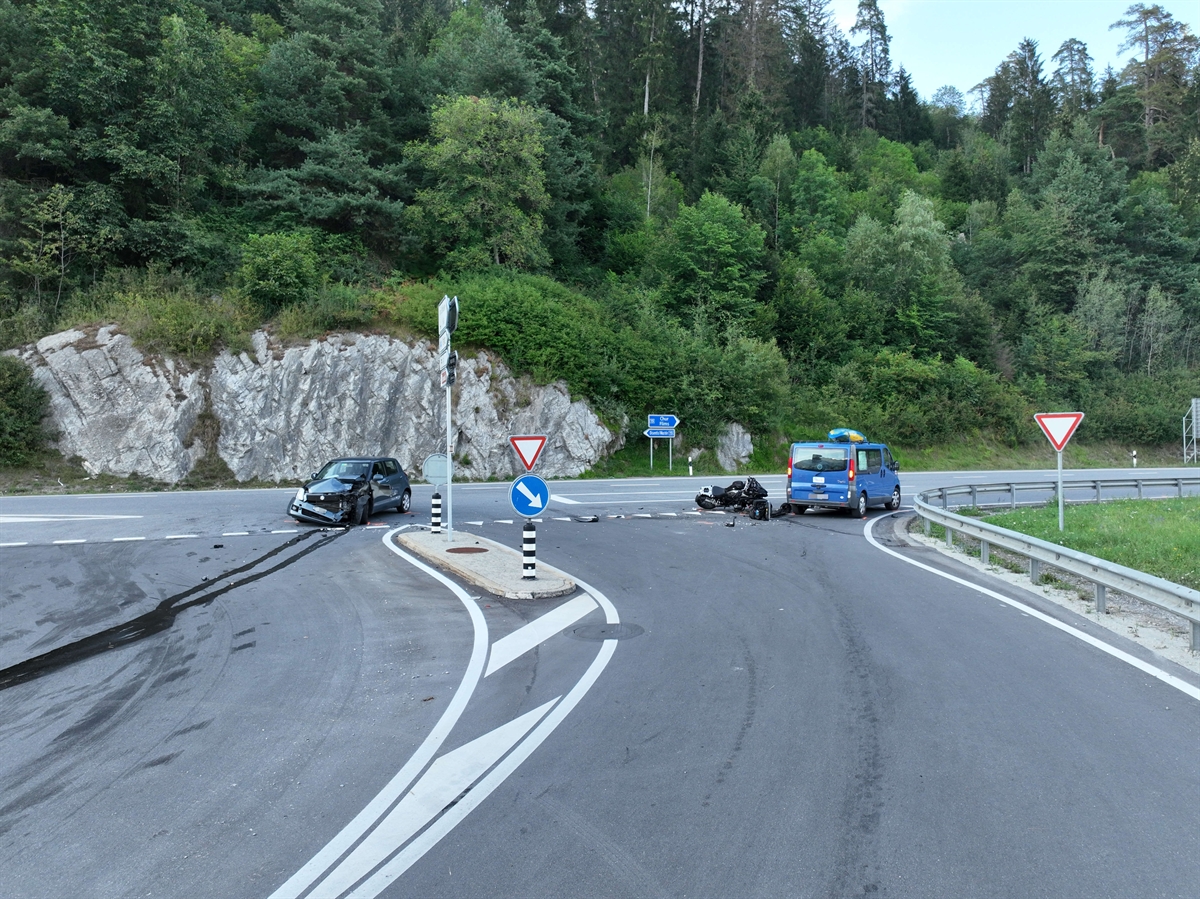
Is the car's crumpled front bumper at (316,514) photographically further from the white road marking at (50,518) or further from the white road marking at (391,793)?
the white road marking at (391,793)

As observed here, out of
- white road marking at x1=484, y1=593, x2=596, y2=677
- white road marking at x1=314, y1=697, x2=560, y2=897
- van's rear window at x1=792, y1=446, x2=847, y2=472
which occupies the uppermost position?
van's rear window at x1=792, y1=446, x2=847, y2=472

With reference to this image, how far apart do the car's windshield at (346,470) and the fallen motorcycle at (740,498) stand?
9.22 meters

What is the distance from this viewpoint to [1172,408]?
180 ft

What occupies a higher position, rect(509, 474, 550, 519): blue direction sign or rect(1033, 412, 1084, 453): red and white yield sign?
rect(1033, 412, 1084, 453): red and white yield sign

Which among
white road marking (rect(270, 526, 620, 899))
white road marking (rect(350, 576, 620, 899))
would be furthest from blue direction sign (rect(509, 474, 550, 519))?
white road marking (rect(270, 526, 620, 899))

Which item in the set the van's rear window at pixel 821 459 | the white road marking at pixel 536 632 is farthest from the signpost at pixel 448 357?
the van's rear window at pixel 821 459

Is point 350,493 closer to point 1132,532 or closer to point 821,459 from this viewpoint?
point 821,459

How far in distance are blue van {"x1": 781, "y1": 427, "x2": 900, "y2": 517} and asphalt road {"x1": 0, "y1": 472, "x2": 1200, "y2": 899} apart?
982cm

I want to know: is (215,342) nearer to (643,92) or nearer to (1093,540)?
(1093,540)

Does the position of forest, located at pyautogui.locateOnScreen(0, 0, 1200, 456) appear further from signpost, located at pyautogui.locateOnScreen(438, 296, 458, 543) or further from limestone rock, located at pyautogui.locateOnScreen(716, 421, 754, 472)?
signpost, located at pyautogui.locateOnScreen(438, 296, 458, 543)

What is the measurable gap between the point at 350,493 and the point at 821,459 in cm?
1217

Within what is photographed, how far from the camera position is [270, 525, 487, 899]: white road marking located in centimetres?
376

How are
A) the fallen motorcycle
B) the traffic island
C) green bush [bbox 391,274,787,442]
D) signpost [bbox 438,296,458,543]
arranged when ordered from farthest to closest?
green bush [bbox 391,274,787,442] → the fallen motorcycle → signpost [bbox 438,296,458,543] → the traffic island

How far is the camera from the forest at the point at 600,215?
32.0 metres
